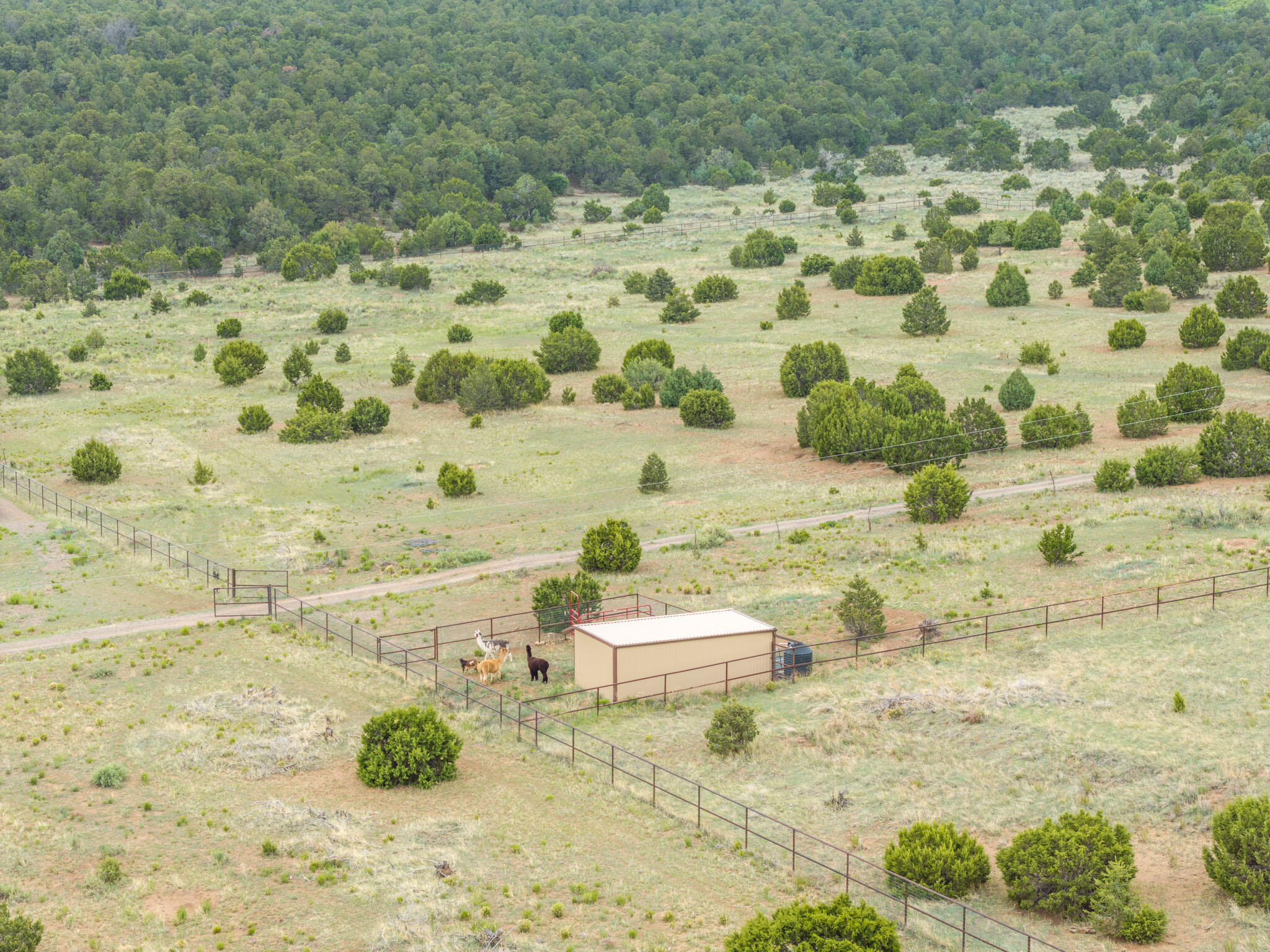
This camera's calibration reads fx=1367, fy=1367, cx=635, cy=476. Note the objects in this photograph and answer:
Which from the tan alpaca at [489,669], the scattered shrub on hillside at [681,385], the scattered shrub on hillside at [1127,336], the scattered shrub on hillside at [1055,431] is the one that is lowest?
the tan alpaca at [489,669]

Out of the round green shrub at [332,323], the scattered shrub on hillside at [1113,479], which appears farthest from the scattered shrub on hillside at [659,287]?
the scattered shrub on hillside at [1113,479]

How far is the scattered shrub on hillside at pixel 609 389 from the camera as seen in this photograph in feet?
225

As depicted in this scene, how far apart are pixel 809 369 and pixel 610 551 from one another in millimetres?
27834

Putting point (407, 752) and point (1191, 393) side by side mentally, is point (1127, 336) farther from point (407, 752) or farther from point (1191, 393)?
point (407, 752)

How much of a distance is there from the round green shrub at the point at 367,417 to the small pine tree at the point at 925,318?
103ft

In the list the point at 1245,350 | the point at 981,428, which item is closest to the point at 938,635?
the point at 981,428

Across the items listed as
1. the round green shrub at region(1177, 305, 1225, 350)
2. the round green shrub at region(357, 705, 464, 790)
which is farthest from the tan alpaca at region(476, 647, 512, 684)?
the round green shrub at region(1177, 305, 1225, 350)

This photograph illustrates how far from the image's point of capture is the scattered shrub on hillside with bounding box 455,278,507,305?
316 feet

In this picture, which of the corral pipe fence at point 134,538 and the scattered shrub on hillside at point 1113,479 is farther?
the scattered shrub on hillside at point 1113,479

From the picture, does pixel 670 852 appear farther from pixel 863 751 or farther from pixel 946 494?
pixel 946 494

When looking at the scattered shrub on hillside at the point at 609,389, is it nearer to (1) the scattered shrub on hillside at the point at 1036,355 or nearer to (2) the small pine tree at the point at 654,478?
(2) the small pine tree at the point at 654,478

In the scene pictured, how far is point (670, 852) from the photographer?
24.1 meters

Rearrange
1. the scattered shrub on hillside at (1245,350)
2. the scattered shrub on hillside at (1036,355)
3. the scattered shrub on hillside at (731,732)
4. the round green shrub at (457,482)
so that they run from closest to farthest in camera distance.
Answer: the scattered shrub on hillside at (731,732), the round green shrub at (457,482), the scattered shrub on hillside at (1245,350), the scattered shrub on hillside at (1036,355)

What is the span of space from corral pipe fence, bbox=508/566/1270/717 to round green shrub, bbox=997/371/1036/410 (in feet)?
79.1
